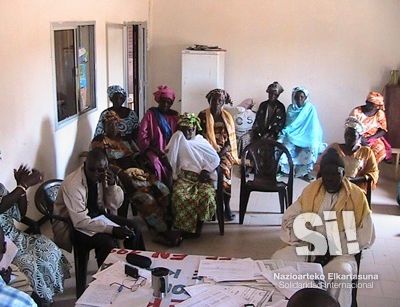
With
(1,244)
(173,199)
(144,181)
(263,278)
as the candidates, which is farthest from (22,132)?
(263,278)

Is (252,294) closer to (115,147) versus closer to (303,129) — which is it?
(115,147)

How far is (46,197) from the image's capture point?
331 cm

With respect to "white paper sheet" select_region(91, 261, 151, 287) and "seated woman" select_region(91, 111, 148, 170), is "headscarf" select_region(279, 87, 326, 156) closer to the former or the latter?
"seated woman" select_region(91, 111, 148, 170)

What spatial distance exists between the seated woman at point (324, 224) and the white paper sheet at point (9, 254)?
141cm

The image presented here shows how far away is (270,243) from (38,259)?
208cm

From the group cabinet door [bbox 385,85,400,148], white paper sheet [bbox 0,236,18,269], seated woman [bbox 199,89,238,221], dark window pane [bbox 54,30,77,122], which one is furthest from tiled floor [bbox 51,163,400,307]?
dark window pane [bbox 54,30,77,122]

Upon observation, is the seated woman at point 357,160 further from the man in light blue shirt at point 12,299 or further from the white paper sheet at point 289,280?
the man in light blue shirt at point 12,299

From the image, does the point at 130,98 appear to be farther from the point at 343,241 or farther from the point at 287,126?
the point at 343,241

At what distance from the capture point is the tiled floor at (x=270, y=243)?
3458 millimetres

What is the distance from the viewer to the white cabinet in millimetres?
6699

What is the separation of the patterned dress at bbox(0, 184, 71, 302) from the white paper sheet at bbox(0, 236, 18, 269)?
62mm

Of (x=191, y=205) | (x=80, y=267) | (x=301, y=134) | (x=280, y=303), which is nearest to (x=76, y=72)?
(x=191, y=205)

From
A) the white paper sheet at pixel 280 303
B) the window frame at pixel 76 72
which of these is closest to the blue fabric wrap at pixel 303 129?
the window frame at pixel 76 72

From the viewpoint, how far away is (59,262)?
296 cm
